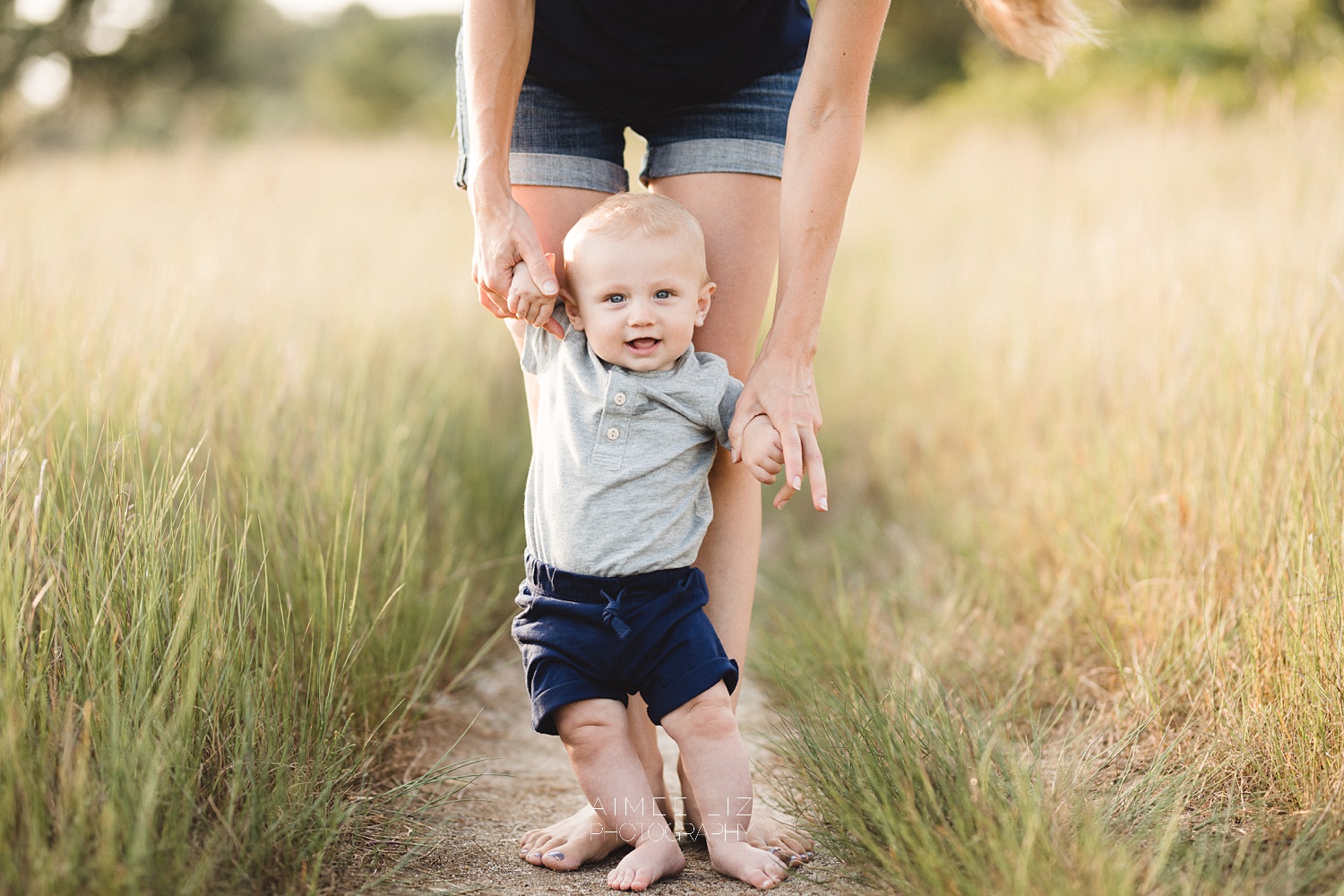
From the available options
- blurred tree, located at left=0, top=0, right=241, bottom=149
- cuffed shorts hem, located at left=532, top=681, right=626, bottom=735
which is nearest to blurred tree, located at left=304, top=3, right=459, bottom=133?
blurred tree, located at left=0, top=0, right=241, bottom=149

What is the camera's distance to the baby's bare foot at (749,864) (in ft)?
5.45

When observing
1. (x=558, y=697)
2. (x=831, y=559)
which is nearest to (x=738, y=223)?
(x=558, y=697)

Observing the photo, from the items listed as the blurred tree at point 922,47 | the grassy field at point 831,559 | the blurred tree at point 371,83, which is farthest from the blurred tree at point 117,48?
the grassy field at point 831,559

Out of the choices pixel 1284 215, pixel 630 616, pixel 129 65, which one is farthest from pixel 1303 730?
pixel 129 65

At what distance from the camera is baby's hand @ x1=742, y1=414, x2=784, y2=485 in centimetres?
168

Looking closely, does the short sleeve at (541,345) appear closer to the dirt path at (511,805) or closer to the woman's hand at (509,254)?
the woman's hand at (509,254)

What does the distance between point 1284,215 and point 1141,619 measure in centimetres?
155

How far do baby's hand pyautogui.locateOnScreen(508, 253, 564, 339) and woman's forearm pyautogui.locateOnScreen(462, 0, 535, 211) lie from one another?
0.14 meters

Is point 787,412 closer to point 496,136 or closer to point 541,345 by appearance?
point 541,345

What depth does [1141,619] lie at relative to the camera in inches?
92.0

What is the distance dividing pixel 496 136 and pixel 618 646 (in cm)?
90

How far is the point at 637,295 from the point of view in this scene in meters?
1.71

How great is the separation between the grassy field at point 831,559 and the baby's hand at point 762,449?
1.50 feet

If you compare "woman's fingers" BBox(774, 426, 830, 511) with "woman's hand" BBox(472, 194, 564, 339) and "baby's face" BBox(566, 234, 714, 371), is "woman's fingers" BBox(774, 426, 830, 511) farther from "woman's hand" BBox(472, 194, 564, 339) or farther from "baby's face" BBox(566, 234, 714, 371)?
"woman's hand" BBox(472, 194, 564, 339)
